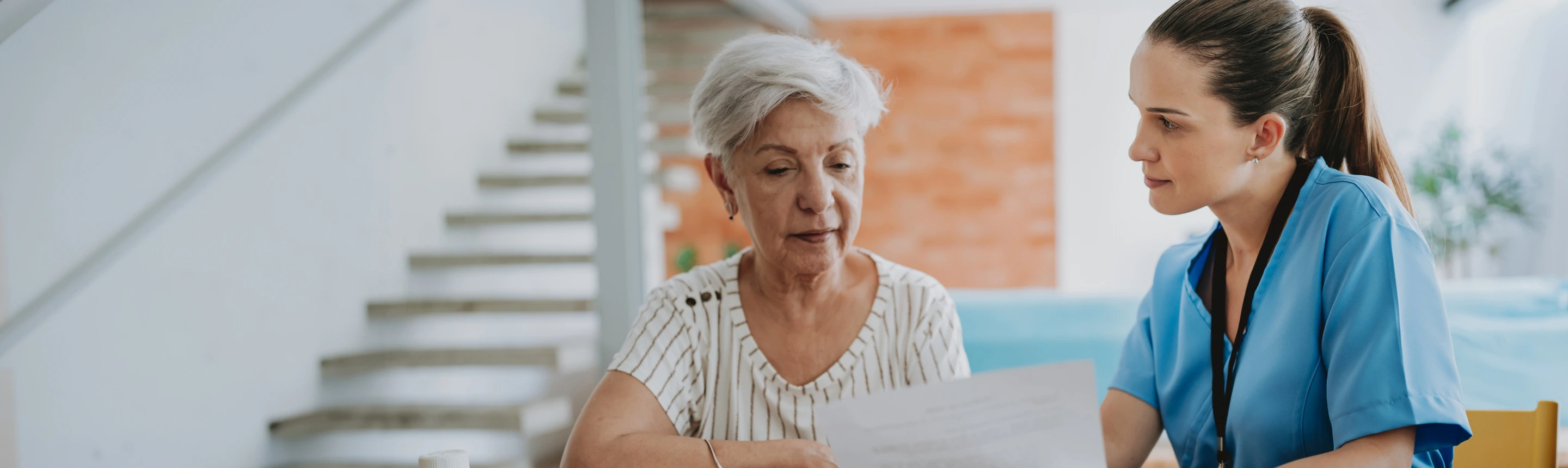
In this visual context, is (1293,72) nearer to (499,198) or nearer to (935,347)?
(935,347)

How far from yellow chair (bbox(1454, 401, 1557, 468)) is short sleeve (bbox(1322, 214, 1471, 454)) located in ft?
0.97

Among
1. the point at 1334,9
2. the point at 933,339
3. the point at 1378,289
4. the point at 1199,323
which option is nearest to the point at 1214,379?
the point at 1199,323

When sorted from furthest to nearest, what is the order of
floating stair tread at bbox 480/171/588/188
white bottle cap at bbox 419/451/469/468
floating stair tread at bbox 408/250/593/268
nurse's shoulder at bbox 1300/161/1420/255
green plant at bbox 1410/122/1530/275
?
green plant at bbox 1410/122/1530/275 < floating stair tread at bbox 480/171/588/188 < floating stair tread at bbox 408/250/593/268 < nurse's shoulder at bbox 1300/161/1420/255 < white bottle cap at bbox 419/451/469/468

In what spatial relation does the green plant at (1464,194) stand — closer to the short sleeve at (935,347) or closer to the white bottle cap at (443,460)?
the short sleeve at (935,347)

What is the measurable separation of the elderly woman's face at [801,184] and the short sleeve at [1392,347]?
0.56 metres

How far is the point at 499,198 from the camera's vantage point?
4648mm

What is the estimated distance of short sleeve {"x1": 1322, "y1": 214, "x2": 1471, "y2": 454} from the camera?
2.97 feet

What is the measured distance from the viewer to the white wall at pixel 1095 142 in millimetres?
6789

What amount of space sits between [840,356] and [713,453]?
26cm

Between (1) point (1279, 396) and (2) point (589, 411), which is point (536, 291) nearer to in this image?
(2) point (589, 411)

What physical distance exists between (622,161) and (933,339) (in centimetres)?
231

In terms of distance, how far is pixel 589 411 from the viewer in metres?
1.17

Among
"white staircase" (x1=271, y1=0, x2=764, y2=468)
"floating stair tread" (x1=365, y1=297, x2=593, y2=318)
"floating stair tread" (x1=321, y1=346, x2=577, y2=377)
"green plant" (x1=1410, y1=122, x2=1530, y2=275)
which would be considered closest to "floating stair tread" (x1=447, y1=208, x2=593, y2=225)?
"white staircase" (x1=271, y1=0, x2=764, y2=468)

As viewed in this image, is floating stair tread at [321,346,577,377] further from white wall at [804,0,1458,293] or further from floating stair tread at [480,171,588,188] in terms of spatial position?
white wall at [804,0,1458,293]
